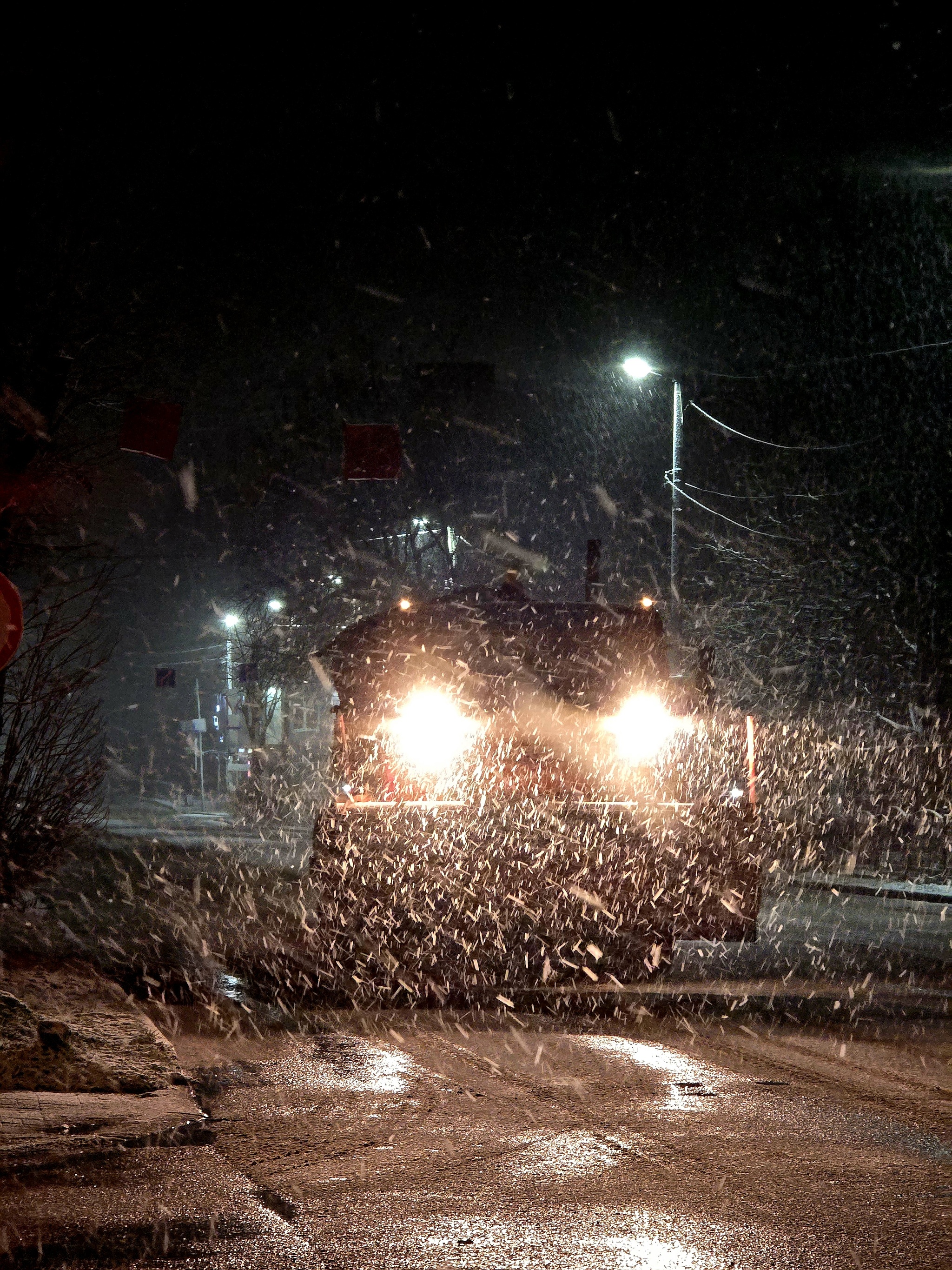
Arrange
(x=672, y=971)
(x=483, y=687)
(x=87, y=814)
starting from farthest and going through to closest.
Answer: (x=483, y=687), (x=87, y=814), (x=672, y=971)

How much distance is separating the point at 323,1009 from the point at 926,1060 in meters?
3.97

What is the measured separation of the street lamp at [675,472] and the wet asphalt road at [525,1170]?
15.6 meters

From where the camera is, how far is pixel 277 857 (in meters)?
24.7

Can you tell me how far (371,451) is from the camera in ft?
60.2

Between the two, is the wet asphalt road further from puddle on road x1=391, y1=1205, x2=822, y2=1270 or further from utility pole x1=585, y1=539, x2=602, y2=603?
utility pole x1=585, y1=539, x2=602, y2=603

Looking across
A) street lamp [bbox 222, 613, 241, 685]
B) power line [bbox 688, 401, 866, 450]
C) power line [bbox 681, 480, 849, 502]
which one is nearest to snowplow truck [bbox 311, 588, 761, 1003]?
power line [bbox 681, 480, 849, 502]

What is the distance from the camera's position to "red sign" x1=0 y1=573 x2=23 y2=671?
7.81m

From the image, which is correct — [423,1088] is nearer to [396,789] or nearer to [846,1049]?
[846,1049]

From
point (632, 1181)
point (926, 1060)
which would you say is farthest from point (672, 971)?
point (632, 1181)

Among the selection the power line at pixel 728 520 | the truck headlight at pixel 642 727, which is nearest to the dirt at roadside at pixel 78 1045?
the truck headlight at pixel 642 727

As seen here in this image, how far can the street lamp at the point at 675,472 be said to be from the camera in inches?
909

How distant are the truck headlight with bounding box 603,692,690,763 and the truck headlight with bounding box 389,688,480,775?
53.4 inches

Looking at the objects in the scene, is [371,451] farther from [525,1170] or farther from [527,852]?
[525,1170]

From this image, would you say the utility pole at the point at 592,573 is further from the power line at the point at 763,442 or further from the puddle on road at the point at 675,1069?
the power line at the point at 763,442
